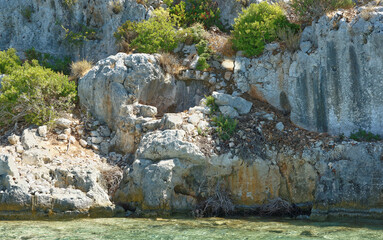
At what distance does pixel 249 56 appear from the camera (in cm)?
1352

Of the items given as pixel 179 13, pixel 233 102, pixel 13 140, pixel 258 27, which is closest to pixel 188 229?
pixel 233 102

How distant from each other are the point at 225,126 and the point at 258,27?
3.56 m

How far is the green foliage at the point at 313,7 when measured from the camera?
1242 centimetres

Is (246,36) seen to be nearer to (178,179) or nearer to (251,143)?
(251,143)

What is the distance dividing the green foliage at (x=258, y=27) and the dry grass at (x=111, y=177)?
17.3 ft

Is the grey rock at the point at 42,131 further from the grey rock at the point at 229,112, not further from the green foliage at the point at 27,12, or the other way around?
the green foliage at the point at 27,12

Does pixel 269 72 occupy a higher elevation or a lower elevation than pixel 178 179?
higher

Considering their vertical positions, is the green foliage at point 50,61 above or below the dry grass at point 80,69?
above

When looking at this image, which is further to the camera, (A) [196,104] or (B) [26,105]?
(A) [196,104]

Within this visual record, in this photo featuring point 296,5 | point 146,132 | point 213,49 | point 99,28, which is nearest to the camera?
point 146,132

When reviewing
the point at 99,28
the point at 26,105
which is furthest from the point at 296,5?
the point at 26,105

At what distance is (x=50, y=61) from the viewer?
1616 cm

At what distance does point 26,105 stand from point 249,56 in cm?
665

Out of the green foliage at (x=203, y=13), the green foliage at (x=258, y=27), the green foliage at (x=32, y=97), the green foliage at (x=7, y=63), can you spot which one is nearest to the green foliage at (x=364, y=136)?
the green foliage at (x=258, y=27)
